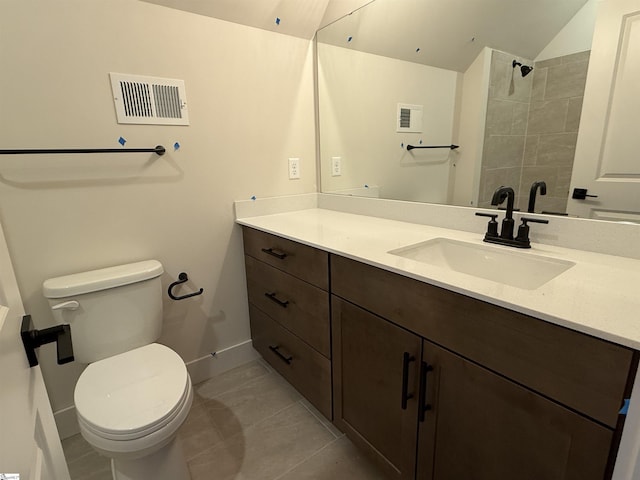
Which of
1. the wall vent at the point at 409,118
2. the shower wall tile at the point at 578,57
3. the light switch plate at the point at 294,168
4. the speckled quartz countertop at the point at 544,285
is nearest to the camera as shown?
the speckled quartz countertop at the point at 544,285

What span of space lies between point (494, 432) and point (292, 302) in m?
0.93

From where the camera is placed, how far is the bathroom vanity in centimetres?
67

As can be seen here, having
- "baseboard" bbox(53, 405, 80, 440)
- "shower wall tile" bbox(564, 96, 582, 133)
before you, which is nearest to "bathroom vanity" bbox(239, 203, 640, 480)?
"shower wall tile" bbox(564, 96, 582, 133)

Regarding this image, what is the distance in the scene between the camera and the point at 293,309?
5.06ft

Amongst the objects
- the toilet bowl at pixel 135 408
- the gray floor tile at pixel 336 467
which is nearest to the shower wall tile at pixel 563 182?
the gray floor tile at pixel 336 467

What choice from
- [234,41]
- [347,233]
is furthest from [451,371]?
[234,41]

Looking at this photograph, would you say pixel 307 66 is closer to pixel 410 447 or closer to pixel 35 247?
pixel 35 247

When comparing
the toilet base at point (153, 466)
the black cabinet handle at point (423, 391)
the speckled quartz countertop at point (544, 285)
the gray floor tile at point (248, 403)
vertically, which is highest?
the speckled quartz countertop at point (544, 285)

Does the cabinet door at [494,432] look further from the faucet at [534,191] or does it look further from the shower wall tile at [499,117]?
the shower wall tile at [499,117]

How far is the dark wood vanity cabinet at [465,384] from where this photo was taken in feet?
2.17

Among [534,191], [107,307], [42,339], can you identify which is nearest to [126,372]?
[107,307]

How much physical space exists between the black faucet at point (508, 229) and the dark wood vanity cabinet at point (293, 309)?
63cm

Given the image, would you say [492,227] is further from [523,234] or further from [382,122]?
[382,122]

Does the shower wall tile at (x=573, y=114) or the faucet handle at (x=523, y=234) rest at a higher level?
the shower wall tile at (x=573, y=114)
